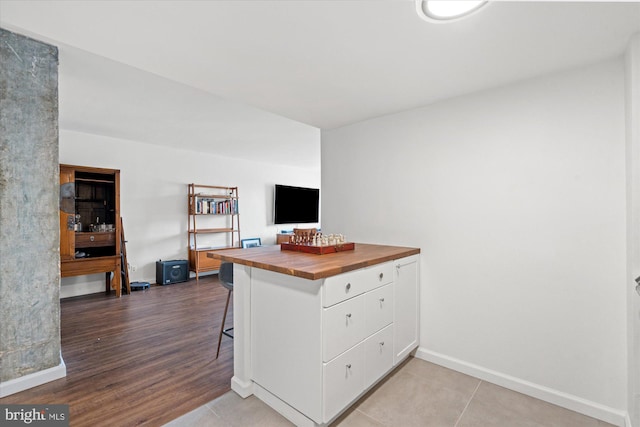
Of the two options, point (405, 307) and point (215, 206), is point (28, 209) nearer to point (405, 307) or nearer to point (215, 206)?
point (405, 307)

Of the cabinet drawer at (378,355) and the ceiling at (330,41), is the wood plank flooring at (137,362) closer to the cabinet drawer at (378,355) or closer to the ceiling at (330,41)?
the cabinet drawer at (378,355)

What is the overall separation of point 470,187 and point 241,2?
1895 mm

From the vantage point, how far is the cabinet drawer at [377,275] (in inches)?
72.8

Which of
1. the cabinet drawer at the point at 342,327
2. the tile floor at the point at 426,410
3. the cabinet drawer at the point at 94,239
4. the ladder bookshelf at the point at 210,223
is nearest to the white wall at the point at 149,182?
the ladder bookshelf at the point at 210,223

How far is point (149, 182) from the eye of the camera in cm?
495

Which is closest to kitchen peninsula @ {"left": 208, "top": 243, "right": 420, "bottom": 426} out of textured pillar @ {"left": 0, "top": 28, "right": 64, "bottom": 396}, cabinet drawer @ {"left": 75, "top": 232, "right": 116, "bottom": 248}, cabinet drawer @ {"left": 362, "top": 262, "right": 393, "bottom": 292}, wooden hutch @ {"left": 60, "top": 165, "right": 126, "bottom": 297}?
cabinet drawer @ {"left": 362, "top": 262, "right": 393, "bottom": 292}

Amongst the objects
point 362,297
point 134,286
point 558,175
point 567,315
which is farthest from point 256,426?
point 134,286

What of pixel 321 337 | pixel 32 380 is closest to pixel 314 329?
pixel 321 337

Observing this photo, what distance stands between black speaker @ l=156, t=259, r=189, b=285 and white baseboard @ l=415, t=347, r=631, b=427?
416cm

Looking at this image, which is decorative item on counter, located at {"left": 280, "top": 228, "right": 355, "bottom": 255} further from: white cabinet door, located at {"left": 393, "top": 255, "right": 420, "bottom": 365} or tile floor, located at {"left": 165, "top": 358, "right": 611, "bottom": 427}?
tile floor, located at {"left": 165, "top": 358, "right": 611, "bottom": 427}

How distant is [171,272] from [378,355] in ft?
13.7

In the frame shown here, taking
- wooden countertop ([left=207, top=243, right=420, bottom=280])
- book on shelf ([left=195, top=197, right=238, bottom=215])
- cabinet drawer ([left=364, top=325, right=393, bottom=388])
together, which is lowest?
cabinet drawer ([left=364, top=325, right=393, bottom=388])

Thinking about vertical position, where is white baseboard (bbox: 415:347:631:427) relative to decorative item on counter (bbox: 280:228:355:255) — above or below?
below

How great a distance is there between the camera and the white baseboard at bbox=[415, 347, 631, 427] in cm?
169
